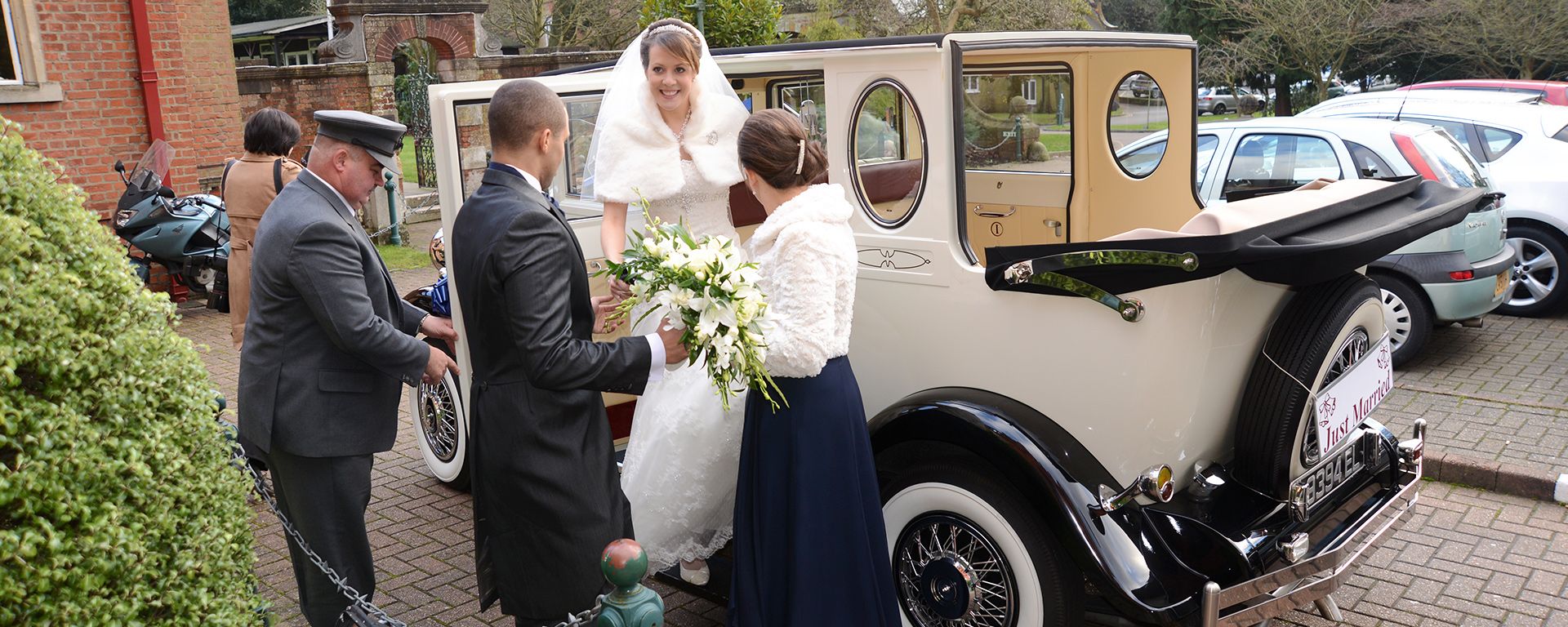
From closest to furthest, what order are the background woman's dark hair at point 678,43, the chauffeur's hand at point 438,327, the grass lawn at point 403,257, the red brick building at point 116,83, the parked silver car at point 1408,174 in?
the chauffeur's hand at point 438,327 < the background woman's dark hair at point 678,43 < the parked silver car at point 1408,174 < the red brick building at point 116,83 < the grass lawn at point 403,257

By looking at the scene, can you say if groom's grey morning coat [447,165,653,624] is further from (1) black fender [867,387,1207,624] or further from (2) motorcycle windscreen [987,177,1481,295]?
(2) motorcycle windscreen [987,177,1481,295]

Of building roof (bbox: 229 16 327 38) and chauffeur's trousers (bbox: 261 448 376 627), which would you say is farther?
building roof (bbox: 229 16 327 38)

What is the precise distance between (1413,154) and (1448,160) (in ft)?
0.94

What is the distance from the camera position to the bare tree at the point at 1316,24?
25141 mm

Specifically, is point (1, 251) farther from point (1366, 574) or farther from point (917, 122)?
point (1366, 574)

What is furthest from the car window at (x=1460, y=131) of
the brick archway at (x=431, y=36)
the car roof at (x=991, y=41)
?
the brick archway at (x=431, y=36)

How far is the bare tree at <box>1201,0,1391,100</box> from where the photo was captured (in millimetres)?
25141

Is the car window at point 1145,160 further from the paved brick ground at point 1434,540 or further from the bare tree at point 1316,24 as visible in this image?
the bare tree at point 1316,24

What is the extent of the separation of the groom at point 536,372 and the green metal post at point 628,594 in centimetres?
68

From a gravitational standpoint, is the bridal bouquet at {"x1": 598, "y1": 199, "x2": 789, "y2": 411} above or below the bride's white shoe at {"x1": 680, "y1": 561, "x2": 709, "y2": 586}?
above

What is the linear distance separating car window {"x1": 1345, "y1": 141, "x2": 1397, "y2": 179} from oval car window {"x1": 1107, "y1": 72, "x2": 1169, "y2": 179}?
10.8ft

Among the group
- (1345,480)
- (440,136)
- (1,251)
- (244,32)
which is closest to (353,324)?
(440,136)

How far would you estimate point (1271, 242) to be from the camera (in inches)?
125

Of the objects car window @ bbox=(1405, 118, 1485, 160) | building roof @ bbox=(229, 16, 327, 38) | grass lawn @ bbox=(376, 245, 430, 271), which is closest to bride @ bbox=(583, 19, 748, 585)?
car window @ bbox=(1405, 118, 1485, 160)
